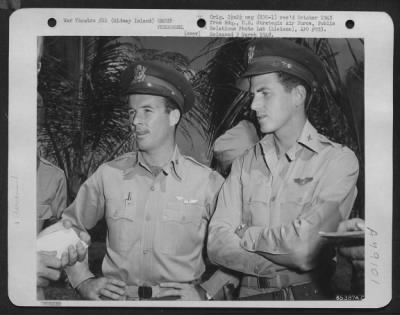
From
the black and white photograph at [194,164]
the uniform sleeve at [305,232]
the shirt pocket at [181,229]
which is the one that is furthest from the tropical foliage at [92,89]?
the uniform sleeve at [305,232]

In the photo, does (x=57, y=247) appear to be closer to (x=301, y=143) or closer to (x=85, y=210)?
(x=85, y=210)

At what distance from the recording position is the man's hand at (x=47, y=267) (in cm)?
72

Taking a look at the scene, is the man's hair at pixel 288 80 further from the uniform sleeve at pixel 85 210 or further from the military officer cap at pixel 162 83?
the uniform sleeve at pixel 85 210

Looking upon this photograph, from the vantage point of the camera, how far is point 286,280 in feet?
2.33

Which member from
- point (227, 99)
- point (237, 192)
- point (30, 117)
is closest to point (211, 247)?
point (237, 192)

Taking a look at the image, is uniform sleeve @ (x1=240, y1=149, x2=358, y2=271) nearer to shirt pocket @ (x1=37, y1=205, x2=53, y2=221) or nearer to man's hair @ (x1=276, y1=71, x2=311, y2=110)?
man's hair @ (x1=276, y1=71, x2=311, y2=110)

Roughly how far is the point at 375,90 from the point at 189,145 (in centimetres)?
Answer: 26

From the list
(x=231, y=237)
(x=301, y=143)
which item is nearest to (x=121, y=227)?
(x=231, y=237)

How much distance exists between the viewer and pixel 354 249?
2.35 feet

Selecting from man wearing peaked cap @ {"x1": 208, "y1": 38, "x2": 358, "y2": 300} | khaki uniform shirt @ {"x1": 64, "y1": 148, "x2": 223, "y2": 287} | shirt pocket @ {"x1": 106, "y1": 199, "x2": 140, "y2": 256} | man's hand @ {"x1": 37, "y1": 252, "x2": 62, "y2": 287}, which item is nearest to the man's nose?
man wearing peaked cap @ {"x1": 208, "y1": 38, "x2": 358, "y2": 300}

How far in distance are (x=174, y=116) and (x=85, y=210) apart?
174mm

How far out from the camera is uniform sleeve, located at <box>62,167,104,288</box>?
72 cm

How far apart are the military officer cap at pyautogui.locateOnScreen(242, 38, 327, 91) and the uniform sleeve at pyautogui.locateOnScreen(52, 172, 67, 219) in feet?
0.92

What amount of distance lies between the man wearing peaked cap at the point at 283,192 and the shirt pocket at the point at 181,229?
0.06 feet
